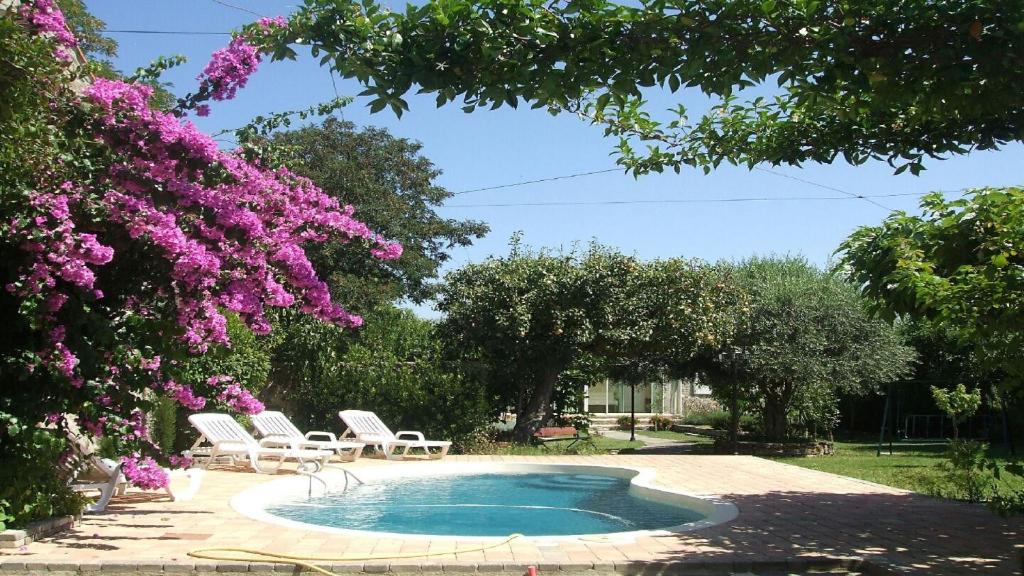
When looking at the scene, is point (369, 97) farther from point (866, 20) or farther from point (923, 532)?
point (923, 532)

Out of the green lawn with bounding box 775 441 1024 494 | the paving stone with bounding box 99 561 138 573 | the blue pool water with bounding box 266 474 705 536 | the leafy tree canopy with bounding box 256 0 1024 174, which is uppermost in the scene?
the leafy tree canopy with bounding box 256 0 1024 174

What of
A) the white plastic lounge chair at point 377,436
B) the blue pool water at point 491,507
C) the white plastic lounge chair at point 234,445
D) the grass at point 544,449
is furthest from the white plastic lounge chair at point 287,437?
the grass at point 544,449

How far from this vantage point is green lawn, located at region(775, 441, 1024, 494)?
13422mm

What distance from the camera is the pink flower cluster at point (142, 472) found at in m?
7.93

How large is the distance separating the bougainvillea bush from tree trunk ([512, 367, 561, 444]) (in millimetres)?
12389

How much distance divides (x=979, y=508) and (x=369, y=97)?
9.22m

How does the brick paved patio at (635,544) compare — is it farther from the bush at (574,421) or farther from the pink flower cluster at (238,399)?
the bush at (574,421)

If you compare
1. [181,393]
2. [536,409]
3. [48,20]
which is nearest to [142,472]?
[181,393]

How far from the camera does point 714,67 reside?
197 inches

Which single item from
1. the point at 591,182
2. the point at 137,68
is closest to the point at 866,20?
the point at 137,68

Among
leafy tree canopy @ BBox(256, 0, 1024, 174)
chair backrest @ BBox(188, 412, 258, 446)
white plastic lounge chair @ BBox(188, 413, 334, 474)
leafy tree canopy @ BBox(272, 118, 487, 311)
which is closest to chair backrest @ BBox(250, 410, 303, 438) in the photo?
white plastic lounge chair @ BBox(188, 413, 334, 474)

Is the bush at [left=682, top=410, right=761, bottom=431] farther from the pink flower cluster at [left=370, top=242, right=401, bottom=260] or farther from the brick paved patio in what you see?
the pink flower cluster at [left=370, top=242, right=401, bottom=260]

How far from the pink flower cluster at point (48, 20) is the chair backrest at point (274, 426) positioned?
9.00m

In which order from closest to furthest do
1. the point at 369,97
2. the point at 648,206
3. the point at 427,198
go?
1. the point at 369,97
2. the point at 648,206
3. the point at 427,198
